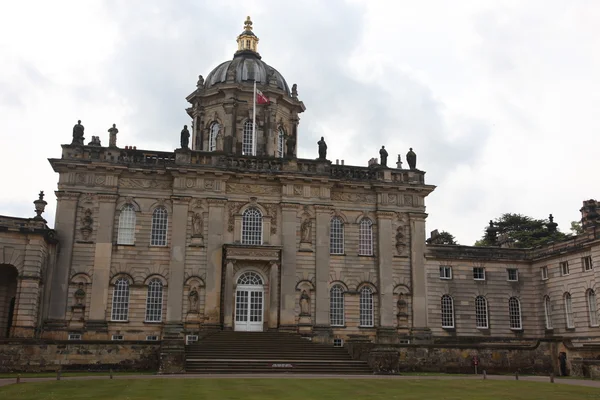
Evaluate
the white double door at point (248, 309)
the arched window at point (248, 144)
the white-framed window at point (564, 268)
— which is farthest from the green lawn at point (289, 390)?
the arched window at point (248, 144)

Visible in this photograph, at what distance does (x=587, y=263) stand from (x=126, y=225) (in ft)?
94.5

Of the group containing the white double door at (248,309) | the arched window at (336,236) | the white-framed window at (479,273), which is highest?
the arched window at (336,236)

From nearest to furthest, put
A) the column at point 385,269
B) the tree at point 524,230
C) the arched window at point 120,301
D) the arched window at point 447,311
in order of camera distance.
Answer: the arched window at point 120,301 < the column at point 385,269 < the arched window at point 447,311 < the tree at point 524,230

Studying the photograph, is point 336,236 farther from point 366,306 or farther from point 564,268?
point 564,268

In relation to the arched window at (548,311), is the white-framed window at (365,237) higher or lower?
higher

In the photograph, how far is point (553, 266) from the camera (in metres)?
42.6

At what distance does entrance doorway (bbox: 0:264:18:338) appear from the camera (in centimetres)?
3606

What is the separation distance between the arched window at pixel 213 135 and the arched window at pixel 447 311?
19415mm

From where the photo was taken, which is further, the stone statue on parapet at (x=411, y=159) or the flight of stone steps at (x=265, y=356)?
the stone statue on parapet at (x=411, y=159)

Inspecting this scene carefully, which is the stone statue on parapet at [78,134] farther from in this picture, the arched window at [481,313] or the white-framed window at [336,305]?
the arched window at [481,313]

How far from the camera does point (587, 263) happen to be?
3916 centimetres

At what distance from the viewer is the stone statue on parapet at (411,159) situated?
141 ft

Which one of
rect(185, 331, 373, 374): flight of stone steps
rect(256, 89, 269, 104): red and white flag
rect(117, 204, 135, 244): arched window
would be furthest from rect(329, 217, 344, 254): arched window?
rect(117, 204, 135, 244): arched window

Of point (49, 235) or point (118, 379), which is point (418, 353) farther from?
point (49, 235)
